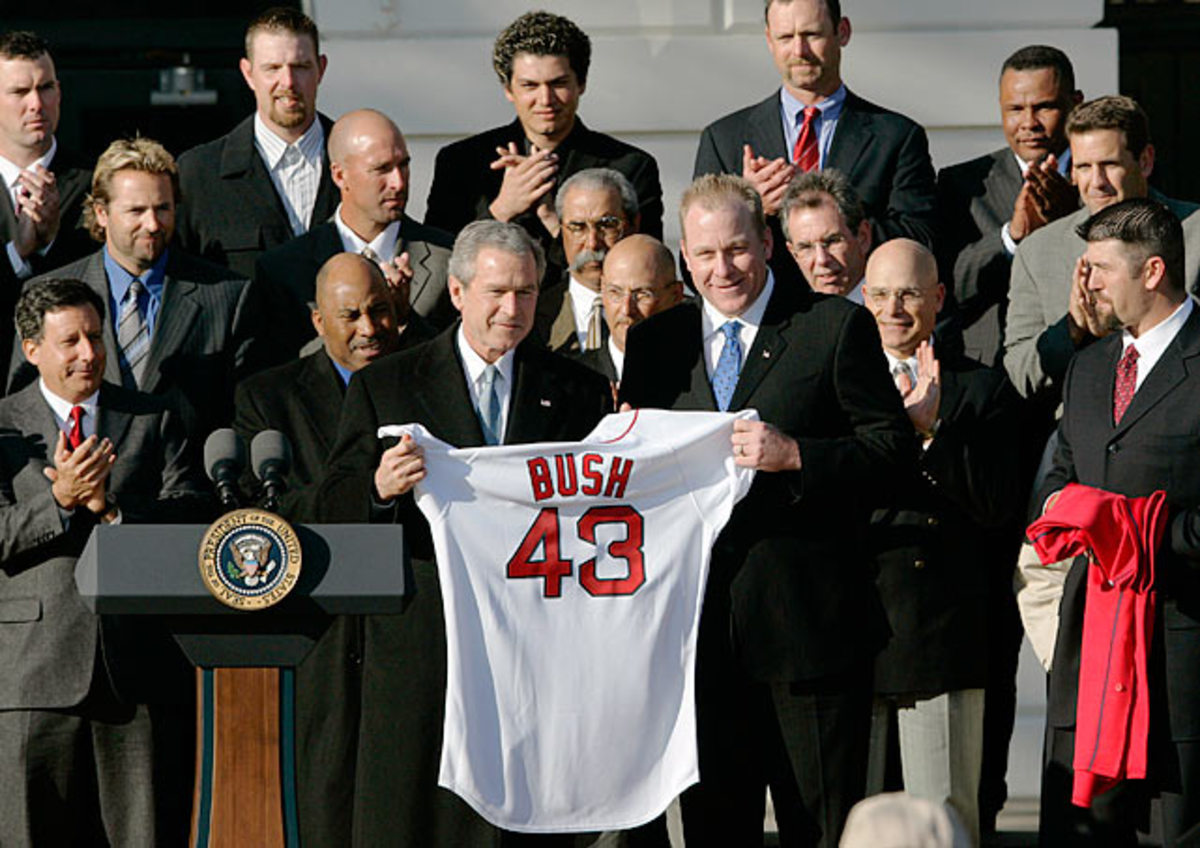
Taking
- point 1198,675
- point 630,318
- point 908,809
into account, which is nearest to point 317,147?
point 630,318

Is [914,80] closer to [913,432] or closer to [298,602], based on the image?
[913,432]

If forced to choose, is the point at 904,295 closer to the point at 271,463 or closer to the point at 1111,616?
the point at 1111,616

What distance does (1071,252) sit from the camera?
790cm

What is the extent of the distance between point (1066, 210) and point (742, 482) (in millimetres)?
2174

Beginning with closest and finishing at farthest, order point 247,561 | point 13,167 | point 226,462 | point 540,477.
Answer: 1. point 247,561
2. point 226,462
3. point 540,477
4. point 13,167

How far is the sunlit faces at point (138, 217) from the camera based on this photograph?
25.6 feet

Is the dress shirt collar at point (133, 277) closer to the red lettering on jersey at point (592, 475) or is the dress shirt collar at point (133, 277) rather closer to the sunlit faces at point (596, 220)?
the sunlit faces at point (596, 220)

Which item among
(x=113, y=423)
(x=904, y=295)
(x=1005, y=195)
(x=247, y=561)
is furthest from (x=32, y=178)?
(x=1005, y=195)

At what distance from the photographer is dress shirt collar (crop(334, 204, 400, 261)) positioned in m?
8.03

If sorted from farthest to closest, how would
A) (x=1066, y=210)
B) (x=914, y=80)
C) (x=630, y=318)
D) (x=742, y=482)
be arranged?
(x=914, y=80) < (x=1066, y=210) < (x=630, y=318) < (x=742, y=482)

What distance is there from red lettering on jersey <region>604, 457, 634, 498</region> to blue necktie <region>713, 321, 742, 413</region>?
384 millimetres

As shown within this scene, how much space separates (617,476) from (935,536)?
1.19 m

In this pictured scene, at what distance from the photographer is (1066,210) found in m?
8.23

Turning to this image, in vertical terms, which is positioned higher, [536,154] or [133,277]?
[536,154]
